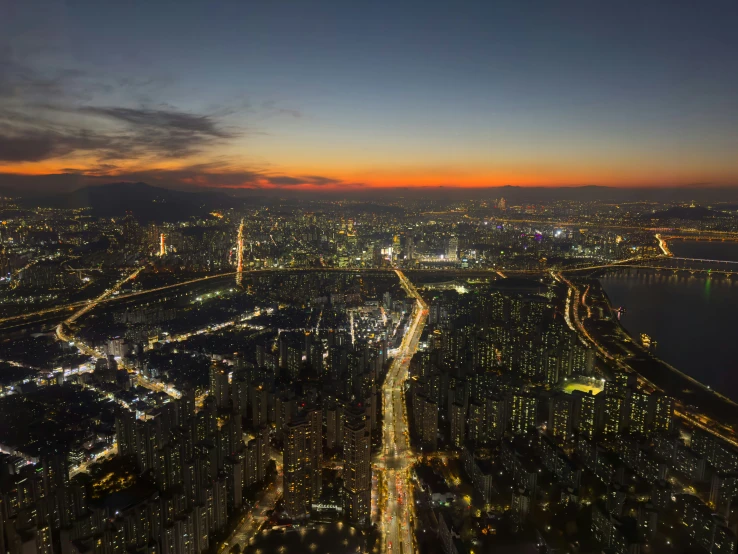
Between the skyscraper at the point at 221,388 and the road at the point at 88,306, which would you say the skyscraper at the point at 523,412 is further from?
the road at the point at 88,306

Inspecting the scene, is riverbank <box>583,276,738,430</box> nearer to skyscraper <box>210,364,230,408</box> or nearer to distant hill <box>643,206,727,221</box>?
skyscraper <box>210,364,230,408</box>

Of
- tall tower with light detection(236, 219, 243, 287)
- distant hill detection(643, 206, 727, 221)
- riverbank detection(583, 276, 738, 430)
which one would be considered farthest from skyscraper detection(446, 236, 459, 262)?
distant hill detection(643, 206, 727, 221)

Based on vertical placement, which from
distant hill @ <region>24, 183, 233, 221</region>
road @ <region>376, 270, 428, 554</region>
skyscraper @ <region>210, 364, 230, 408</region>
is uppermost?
distant hill @ <region>24, 183, 233, 221</region>

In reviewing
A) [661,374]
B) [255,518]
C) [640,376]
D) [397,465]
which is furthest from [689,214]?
[255,518]

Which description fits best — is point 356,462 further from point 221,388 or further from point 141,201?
point 141,201

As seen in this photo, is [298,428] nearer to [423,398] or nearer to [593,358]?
[423,398]

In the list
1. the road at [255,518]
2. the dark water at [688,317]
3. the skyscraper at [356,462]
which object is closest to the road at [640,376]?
the dark water at [688,317]
